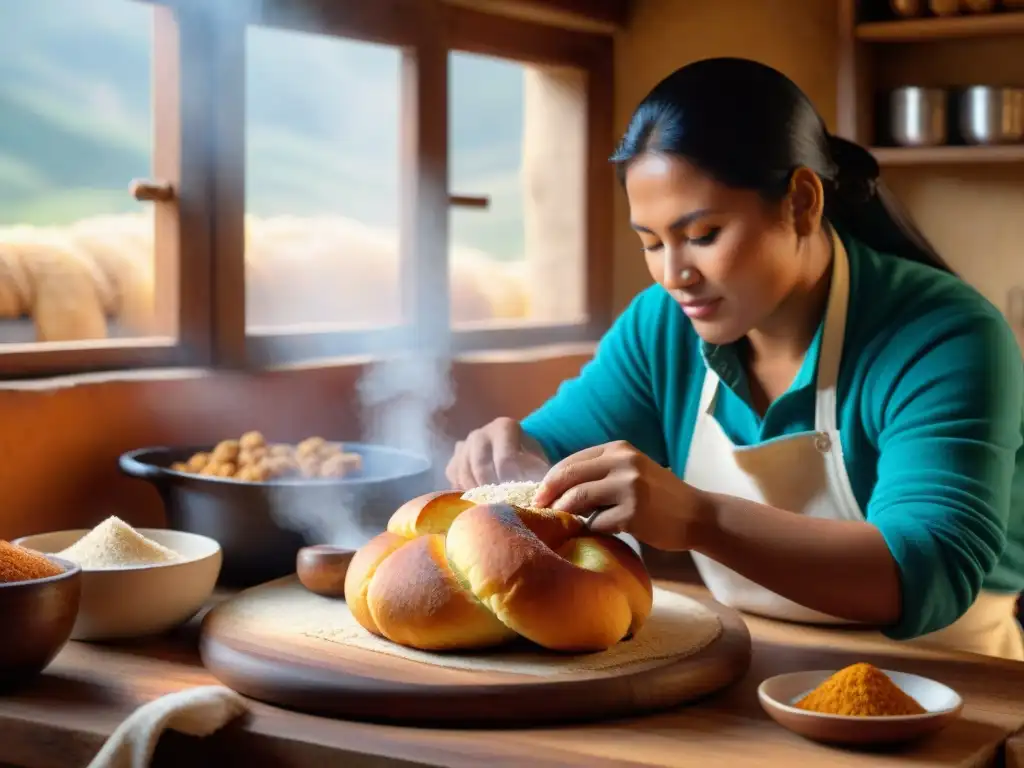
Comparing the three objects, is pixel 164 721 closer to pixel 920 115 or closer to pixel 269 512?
pixel 269 512

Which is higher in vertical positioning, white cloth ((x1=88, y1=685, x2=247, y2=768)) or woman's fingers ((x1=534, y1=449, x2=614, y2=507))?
woman's fingers ((x1=534, y1=449, x2=614, y2=507))

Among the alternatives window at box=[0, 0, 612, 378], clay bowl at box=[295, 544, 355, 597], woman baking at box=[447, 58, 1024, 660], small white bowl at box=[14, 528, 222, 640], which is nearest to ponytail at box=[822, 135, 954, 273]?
woman baking at box=[447, 58, 1024, 660]

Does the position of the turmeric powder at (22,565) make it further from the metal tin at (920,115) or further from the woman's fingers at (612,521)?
the metal tin at (920,115)

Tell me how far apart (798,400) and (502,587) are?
59 centimetres

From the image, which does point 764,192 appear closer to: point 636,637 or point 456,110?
point 636,637

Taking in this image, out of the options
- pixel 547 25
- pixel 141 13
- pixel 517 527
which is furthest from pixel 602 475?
pixel 547 25

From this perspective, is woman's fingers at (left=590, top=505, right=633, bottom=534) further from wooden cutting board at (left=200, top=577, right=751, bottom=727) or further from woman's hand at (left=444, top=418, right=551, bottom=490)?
woman's hand at (left=444, top=418, right=551, bottom=490)

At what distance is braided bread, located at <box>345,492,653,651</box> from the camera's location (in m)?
1.27

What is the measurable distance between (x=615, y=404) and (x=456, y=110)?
1.08 metres

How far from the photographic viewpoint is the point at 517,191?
311 cm

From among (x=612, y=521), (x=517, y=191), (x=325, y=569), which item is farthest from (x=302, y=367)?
(x=612, y=521)

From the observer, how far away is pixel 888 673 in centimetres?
131

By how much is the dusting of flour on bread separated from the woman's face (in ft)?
0.99

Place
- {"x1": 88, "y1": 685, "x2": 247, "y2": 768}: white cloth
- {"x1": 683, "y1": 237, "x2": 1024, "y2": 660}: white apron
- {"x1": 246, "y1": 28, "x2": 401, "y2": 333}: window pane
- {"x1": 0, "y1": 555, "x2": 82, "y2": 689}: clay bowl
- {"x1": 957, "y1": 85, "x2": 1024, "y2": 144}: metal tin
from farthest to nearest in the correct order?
{"x1": 957, "y1": 85, "x2": 1024, "y2": 144}: metal tin, {"x1": 246, "y1": 28, "x2": 401, "y2": 333}: window pane, {"x1": 683, "y1": 237, "x2": 1024, "y2": 660}: white apron, {"x1": 0, "y1": 555, "x2": 82, "y2": 689}: clay bowl, {"x1": 88, "y1": 685, "x2": 247, "y2": 768}: white cloth
